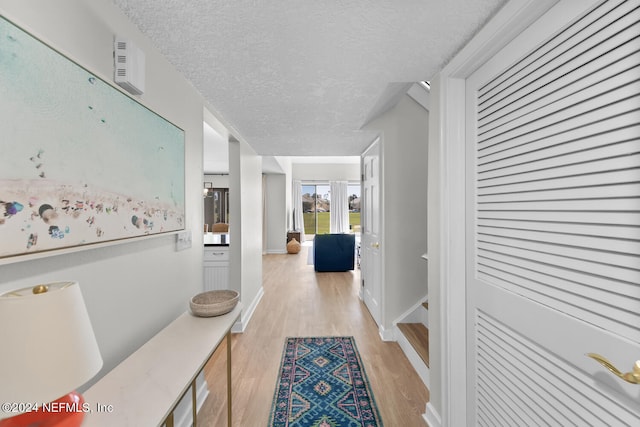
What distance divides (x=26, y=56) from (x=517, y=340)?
1923mm

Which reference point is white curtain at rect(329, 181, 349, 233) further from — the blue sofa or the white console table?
the white console table

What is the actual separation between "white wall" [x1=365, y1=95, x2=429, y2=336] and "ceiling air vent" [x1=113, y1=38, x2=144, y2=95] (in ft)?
6.68

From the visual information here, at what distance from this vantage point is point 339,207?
31.5 feet

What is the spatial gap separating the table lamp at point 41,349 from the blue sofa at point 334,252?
5.08 m

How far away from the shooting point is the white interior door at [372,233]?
10.0 feet

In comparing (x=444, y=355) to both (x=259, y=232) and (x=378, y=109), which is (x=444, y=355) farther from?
(x=259, y=232)

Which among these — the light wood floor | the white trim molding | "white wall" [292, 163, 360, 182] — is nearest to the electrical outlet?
the light wood floor

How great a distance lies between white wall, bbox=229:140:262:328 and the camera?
9.85 ft

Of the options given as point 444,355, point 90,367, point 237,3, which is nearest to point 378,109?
point 237,3

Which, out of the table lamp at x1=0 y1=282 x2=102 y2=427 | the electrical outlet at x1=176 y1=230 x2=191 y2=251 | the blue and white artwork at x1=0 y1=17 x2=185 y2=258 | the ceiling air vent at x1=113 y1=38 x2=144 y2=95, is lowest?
the table lamp at x1=0 y1=282 x2=102 y2=427

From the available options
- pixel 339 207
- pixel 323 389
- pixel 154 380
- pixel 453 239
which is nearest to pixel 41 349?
pixel 154 380

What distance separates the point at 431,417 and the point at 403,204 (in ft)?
5.74

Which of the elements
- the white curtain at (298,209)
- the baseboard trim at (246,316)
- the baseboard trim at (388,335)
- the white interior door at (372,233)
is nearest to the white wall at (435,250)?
the baseboard trim at (388,335)

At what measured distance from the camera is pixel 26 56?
2.44 feet
